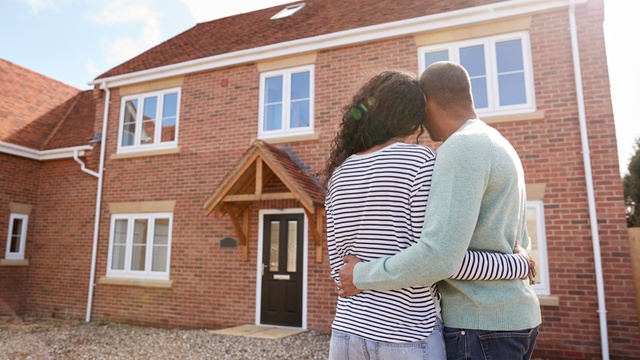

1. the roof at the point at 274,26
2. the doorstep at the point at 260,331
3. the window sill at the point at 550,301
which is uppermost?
the roof at the point at 274,26

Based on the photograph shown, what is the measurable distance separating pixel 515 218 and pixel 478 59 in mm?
6922

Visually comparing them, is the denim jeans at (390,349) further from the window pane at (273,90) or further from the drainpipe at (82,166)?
the drainpipe at (82,166)

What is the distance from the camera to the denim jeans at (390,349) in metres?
1.35

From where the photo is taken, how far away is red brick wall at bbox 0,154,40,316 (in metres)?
10.5

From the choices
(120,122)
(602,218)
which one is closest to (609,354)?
(602,218)

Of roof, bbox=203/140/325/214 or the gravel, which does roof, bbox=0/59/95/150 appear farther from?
roof, bbox=203/140/325/214

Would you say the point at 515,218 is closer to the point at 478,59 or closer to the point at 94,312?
the point at 478,59

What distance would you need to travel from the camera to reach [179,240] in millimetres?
9219

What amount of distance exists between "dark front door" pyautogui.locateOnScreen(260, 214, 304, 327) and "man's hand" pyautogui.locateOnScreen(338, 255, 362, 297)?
6913 mm

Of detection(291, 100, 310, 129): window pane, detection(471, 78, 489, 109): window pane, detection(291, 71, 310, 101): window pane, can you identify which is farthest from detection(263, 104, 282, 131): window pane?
detection(471, 78, 489, 109): window pane

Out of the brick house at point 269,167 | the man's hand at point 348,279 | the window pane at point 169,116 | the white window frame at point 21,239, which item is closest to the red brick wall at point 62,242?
the brick house at point 269,167

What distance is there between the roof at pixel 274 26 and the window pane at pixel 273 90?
0.78 m

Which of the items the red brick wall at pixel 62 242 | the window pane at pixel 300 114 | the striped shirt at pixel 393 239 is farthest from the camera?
the red brick wall at pixel 62 242

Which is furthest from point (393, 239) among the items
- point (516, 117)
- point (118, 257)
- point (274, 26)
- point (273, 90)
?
point (118, 257)
